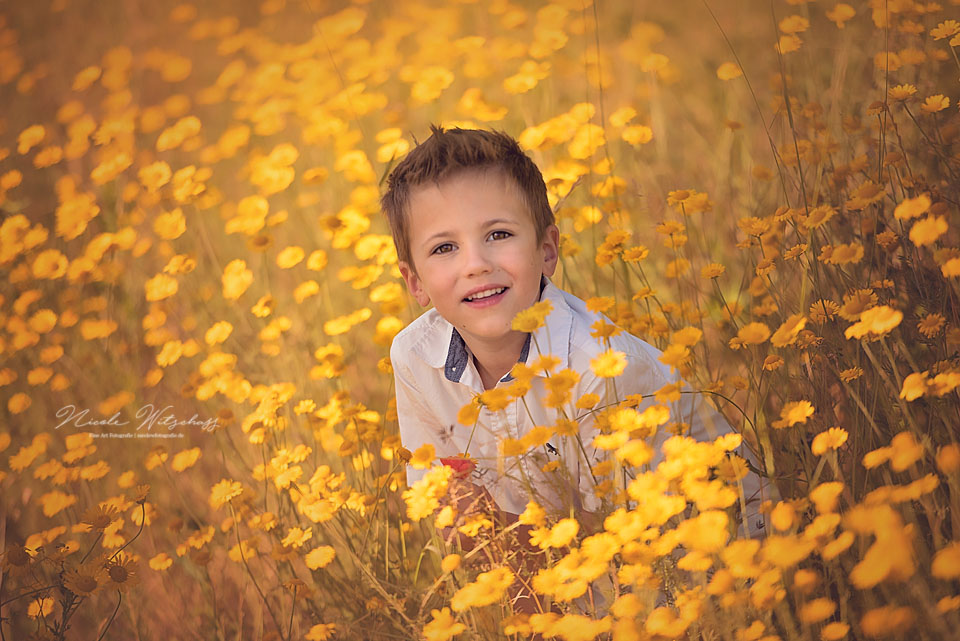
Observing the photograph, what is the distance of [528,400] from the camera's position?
1272mm

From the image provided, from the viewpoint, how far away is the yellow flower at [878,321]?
839mm

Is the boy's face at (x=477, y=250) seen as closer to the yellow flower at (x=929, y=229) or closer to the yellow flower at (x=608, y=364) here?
the yellow flower at (x=608, y=364)

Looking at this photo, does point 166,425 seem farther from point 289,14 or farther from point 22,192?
point 289,14

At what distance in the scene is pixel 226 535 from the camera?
151 centimetres

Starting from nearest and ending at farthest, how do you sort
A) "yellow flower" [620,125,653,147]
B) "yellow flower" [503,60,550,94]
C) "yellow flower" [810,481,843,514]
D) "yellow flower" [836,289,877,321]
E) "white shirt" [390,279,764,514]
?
"yellow flower" [810,481,843,514]
"yellow flower" [836,289,877,321]
"white shirt" [390,279,764,514]
"yellow flower" [620,125,653,147]
"yellow flower" [503,60,550,94]

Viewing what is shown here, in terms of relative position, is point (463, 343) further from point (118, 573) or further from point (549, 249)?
point (118, 573)

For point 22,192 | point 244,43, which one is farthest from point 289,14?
point 22,192

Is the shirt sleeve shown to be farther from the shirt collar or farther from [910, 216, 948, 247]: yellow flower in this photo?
[910, 216, 948, 247]: yellow flower

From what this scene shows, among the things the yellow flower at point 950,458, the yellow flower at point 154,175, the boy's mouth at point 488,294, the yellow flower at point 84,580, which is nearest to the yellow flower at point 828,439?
the yellow flower at point 950,458

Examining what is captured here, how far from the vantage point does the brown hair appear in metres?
1.23

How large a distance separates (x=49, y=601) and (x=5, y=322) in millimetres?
925

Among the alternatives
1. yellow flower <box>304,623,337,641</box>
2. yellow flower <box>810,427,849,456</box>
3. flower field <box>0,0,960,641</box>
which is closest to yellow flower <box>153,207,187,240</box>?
flower field <box>0,0,960,641</box>

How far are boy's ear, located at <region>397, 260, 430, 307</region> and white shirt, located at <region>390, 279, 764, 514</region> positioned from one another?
3.1 inches
